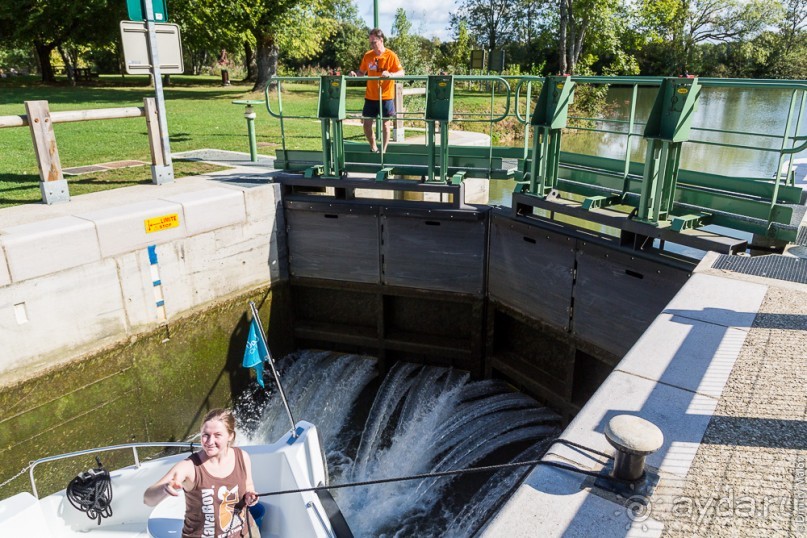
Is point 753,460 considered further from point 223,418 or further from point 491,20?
point 491,20

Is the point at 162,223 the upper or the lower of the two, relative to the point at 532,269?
upper

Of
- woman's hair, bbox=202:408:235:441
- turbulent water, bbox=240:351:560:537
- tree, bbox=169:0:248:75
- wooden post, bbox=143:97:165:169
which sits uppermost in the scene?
tree, bbox=169:0:248:75

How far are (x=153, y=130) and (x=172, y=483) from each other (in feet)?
19.1

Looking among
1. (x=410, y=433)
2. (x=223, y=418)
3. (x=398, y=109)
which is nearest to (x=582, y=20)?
(x=398, y=109)

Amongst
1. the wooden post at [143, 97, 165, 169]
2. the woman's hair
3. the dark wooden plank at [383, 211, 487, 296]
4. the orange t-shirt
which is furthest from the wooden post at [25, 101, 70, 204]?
the woman's hair

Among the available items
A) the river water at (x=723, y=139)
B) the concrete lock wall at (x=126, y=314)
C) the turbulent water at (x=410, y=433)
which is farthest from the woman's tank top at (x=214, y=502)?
the river water at (x=723, y=139)

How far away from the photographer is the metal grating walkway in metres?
4.89

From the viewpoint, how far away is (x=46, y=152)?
270 inches

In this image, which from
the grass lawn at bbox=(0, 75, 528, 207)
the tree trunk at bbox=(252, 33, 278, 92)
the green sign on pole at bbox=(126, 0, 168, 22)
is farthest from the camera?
the tree trunk at bbox=(252, 33, 278, 92)

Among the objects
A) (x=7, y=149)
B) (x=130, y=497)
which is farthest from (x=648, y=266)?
(x=7, y=149)

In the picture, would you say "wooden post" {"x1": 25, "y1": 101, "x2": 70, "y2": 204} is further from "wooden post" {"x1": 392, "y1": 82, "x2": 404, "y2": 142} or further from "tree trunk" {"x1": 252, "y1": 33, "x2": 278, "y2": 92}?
"tree trunk" {"x1": 252, "y1": 33, "x2": 278, "y2": 92}

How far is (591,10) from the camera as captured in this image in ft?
99.1

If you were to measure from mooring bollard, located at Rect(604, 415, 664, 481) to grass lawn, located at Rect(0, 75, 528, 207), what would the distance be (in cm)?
719

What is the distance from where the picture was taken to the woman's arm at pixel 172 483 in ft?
11.0
